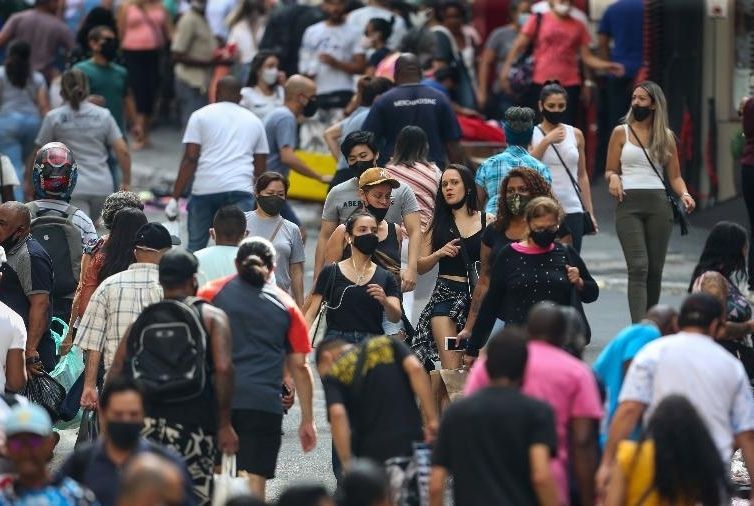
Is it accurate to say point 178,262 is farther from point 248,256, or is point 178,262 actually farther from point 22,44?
point 22,44

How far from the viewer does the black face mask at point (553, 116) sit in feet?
45.5

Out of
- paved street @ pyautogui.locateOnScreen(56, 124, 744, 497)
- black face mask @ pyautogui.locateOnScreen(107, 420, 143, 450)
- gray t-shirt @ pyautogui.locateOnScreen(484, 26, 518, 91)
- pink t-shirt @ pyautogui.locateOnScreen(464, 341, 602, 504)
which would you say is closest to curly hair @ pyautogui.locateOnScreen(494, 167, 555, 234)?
paved street @ pyautogui.locateOnScreen(56, 124, 744, 497)

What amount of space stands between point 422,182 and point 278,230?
1.51 m

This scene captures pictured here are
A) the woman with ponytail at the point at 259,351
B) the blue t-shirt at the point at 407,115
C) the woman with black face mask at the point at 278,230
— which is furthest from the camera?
the blue t-shirt at the point at 407,115

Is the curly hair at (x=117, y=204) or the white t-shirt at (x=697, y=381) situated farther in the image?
the curly hair at (x=117, y=204)

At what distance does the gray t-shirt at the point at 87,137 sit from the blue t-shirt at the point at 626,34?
6387 mm

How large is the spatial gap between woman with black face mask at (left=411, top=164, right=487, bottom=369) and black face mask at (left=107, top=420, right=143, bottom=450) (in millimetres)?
4131

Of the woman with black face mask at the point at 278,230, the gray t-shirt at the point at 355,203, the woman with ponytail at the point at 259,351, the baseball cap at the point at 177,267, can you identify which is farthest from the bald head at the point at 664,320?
the gray t-shirt at the point at 355,203

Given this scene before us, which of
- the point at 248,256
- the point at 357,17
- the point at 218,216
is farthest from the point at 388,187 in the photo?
the point at 357,17

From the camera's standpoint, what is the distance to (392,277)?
11.3 m

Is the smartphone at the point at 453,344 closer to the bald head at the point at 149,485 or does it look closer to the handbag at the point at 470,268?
the handbag at the point at 470,268

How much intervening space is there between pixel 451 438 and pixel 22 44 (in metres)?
10.3

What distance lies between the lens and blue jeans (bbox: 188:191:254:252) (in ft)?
48.9

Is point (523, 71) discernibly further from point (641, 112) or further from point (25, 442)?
point (25, 442)
